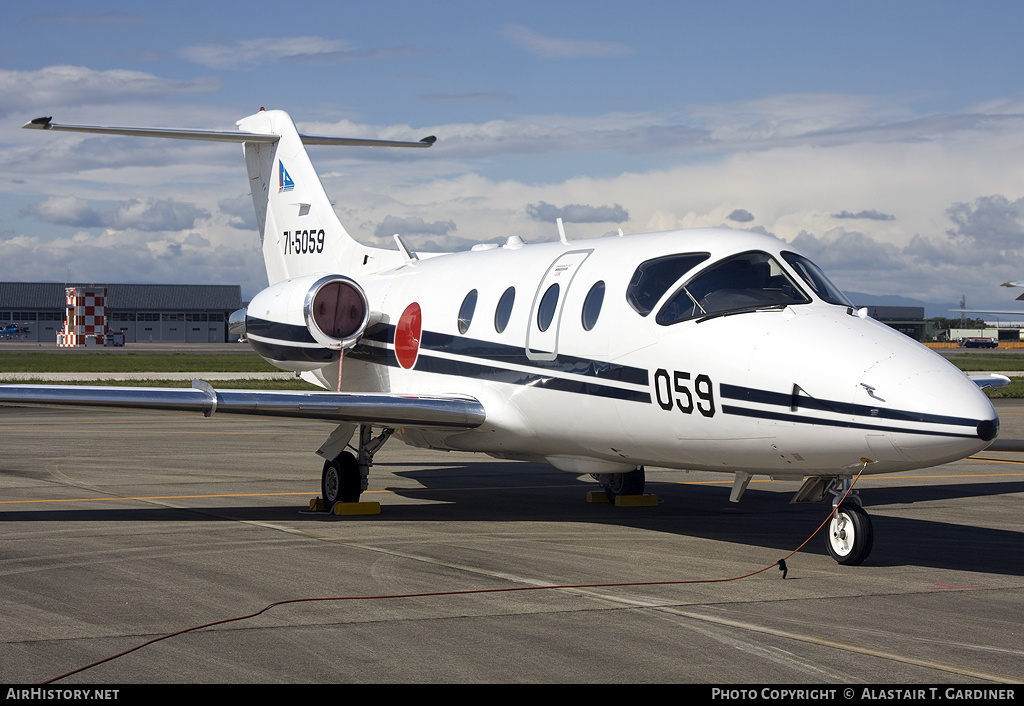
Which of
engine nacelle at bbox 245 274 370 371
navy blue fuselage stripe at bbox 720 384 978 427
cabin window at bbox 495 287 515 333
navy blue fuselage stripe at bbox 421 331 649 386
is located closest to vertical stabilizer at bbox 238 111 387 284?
engine nacelle at bbox 245 274 370 371

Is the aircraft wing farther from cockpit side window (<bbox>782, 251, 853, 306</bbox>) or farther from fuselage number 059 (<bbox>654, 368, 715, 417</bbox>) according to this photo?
cockpit side window (<bbox>782, 251, 853, 306</bbox>)

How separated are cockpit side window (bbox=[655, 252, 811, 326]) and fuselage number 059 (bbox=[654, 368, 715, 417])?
1.70 ft

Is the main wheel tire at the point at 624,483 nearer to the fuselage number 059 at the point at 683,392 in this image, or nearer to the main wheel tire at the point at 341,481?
the main wheel tire at the point at 341,481

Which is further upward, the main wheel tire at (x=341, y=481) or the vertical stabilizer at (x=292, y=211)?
the vertical stabilizer at (x=292, y=211)

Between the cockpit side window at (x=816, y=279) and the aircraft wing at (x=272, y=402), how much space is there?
385cm

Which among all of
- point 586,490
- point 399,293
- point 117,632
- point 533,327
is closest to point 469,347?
point 533,327

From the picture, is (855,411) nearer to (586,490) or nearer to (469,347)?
(469,347)

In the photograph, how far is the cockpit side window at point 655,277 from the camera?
10.5 m

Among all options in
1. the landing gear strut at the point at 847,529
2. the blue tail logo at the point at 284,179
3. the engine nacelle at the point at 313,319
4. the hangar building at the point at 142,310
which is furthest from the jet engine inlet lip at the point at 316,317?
the hangar building at the point at 142,310

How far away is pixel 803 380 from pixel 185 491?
904 cm

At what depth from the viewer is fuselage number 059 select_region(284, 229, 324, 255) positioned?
1739 cm

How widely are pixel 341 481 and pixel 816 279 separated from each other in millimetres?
6060

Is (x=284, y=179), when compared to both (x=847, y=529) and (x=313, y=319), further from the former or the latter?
(x=847, y=529)
